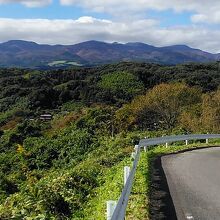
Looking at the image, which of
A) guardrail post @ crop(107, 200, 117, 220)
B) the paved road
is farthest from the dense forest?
guardrail post @ crop(107, 200, 117, 220)

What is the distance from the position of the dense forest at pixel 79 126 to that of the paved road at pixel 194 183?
2.20 metres

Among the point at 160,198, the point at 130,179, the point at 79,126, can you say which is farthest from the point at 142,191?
the point at 79,126

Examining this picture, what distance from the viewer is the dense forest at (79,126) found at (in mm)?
12445

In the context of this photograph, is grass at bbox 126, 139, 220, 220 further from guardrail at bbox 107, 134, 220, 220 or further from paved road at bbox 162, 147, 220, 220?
paved road at bbox 162, 147, 220, 220

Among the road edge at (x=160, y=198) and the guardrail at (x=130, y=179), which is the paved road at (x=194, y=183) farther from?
the guardrail at (x=130, y=179)

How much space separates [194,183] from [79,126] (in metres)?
29.9

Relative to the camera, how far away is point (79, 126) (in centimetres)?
4291

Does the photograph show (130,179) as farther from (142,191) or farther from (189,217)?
(189,217)

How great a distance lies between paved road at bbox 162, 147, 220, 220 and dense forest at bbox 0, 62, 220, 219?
7.22ft

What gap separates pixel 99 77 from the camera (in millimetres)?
130750

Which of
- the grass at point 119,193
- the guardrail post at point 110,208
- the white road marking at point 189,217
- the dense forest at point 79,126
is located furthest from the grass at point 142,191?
the guardrail post at point 110,208

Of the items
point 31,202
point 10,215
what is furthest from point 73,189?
point 10,215

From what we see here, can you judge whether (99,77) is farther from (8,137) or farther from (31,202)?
(31,202)

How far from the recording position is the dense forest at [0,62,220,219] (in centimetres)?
1245
